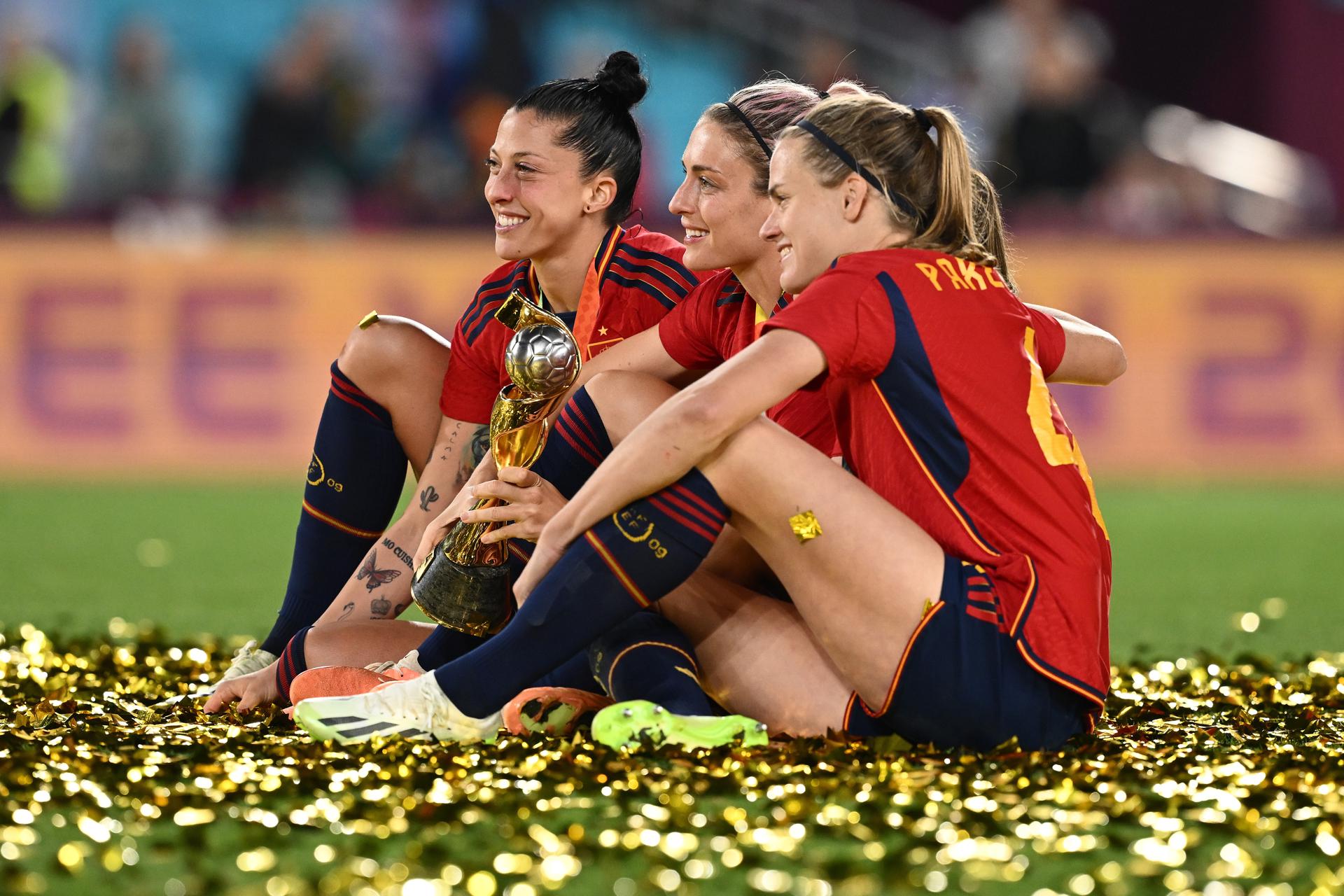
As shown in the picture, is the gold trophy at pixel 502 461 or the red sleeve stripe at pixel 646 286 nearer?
the gold trophy at pixel 502 461

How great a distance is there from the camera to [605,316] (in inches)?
146

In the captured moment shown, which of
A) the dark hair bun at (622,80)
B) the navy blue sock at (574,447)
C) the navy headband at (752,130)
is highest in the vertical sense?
the dark hair bun at (622,80)

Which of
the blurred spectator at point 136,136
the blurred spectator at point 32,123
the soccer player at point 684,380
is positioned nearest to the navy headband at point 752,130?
the soccer player at point 684,380

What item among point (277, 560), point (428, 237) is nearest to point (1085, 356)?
point (277, 560)

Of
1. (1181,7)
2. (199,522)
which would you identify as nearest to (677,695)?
(199,522)

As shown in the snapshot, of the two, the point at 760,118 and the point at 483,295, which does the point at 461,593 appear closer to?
the point at 483,295

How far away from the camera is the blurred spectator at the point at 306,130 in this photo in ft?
35.4

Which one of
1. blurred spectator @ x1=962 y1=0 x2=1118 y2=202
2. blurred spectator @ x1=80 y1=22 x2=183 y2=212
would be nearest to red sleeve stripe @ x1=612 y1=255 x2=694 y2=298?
blurred spectator @ x1=962 y1=0 x2=1118 y2=202

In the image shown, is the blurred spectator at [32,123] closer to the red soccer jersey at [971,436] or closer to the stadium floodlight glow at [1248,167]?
the stadium floodlight glow at [1248,167]

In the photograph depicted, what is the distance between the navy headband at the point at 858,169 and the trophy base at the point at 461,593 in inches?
39.8

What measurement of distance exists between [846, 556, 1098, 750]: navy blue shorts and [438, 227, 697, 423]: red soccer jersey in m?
1.19

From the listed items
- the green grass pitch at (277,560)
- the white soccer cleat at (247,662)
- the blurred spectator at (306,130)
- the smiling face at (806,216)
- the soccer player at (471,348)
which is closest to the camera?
the smiling face at (806,216)

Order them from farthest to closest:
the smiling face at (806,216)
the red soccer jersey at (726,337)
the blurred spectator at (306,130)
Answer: the blurred spectator at (306,130), the red soccer jersey at (726,337), the smiling face at (806,216)

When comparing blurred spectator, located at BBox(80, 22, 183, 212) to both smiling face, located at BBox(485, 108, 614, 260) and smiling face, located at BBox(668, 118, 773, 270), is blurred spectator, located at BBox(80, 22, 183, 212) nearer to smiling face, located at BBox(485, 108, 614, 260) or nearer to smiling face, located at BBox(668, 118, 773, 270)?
smiling face, located at BBox(485, 108, 614, 260)
